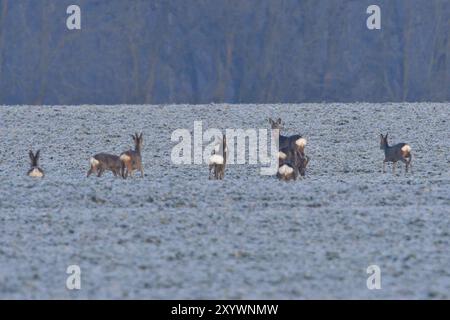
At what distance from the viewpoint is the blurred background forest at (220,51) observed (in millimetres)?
79188

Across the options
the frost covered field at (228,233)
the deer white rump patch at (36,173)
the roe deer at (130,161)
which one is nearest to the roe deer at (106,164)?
the roe deer at (130,161)

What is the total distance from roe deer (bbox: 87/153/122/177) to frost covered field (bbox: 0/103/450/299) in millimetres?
739

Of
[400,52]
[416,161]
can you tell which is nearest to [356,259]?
[416,161]

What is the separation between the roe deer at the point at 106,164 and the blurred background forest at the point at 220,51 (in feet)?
165

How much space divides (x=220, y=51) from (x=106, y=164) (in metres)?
55.4

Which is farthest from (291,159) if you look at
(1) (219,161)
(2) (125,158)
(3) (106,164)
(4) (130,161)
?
(3) (106,164)

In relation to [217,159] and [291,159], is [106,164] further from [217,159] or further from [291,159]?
[291,159]

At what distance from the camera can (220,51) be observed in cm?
8150

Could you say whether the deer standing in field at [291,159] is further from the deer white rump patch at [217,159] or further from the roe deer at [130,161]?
the roe deer at [130,161]

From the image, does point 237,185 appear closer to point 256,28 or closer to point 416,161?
point 416,161

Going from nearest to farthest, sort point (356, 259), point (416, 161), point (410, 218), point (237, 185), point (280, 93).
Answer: point (356, 259) → point (410, 218) → point (237, 185) → point (416, 161) → point (280, 93)
